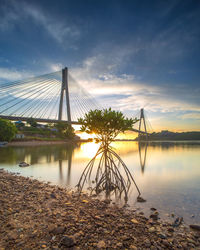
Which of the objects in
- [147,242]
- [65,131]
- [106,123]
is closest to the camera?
[147,242]

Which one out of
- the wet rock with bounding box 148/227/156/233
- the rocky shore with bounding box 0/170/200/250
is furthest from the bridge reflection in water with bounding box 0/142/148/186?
the wet rock with bounding box 148/227/156/233

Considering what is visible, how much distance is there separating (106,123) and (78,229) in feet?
15.5

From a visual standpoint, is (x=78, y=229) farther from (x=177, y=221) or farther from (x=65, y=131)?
(x=65, y=131)

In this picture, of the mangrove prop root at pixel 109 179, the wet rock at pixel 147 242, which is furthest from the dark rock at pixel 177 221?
the mangrove prop root at pixel 109 179

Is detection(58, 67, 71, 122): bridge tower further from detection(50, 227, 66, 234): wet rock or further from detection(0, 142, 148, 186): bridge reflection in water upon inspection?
detection(50, 227, 66, 234): wet rock

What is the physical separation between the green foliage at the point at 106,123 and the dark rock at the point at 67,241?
498 cm

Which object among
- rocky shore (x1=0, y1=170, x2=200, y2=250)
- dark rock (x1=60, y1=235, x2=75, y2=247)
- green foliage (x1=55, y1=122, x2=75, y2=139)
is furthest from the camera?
green foliage (x1=55, y1=122, x2=75, y2=139)

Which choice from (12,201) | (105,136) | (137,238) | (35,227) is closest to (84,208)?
(35,227)

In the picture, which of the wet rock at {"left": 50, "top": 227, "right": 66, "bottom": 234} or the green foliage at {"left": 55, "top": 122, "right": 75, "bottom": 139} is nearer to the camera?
the wet rock at {"left": 50, "top": 227, "right": 66, "bottom": 234}

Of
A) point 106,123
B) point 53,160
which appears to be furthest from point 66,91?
point 106,123

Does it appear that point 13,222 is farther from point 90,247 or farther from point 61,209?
point 90,247

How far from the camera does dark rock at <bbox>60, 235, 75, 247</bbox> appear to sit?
3194mm

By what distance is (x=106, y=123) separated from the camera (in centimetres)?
749

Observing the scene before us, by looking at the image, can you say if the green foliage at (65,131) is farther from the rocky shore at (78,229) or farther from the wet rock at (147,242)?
the wet rock at (147,242)
